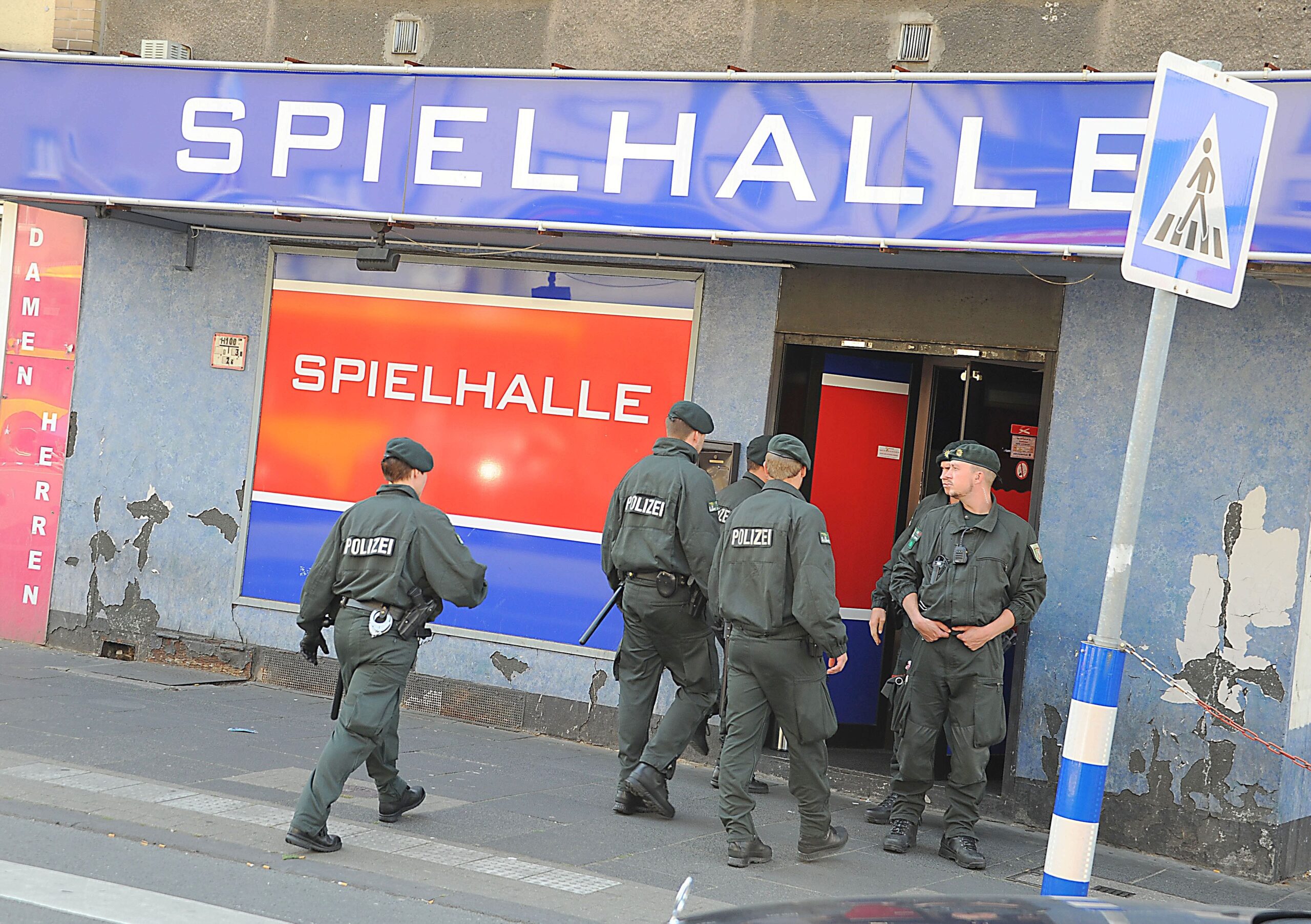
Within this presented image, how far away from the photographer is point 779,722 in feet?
22.8

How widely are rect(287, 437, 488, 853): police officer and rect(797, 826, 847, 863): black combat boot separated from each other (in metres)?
1.97

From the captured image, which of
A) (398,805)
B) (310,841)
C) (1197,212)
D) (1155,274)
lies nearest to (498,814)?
(398,805)

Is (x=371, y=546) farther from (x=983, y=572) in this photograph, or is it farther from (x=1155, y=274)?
(x=1155, y=274)

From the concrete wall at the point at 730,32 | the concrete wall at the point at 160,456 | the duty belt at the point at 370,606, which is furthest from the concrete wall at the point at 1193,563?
the concrete wall at the point at 160,456

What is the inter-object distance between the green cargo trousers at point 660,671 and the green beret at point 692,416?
0.91 m

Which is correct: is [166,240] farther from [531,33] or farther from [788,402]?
[788,402]

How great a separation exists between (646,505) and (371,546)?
5.31 feet

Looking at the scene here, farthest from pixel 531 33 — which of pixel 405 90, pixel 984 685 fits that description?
pixel 984 685

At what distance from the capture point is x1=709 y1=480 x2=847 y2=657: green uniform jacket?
666 centimetres

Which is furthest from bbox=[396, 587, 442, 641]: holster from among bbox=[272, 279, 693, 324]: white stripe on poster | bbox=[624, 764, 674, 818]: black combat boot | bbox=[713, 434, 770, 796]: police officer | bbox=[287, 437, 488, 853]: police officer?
bbox=[272, 279, 693, 324]: white stripe on poster

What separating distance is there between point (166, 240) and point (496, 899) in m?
6.96

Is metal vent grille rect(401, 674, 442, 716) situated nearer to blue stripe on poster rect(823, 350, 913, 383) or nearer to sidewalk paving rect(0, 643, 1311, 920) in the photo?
sidewalk paving rect(0, 643, 1311, 920)

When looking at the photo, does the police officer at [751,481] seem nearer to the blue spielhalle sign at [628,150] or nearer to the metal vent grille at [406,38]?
the blue spielhalle sign at [628,150]

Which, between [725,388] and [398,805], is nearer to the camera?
[398,805]
